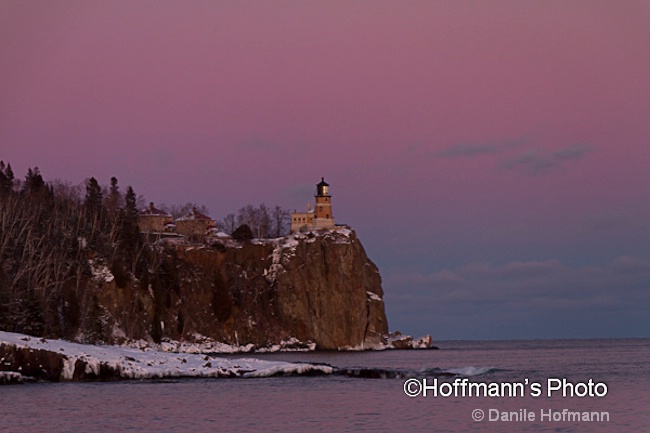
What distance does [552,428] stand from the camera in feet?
123

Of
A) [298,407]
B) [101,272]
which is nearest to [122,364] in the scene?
[298,407]

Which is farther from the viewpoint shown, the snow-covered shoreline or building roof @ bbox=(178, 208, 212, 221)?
building roof @ bbox=(178, 208, 212, 221)

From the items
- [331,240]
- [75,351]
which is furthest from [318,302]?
[75,351]

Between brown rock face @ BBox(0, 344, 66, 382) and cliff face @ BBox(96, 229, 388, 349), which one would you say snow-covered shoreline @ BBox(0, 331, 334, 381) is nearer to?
brown rock face @ BBox(0, 344, 66, 382)

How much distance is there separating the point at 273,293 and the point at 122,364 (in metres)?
93.2

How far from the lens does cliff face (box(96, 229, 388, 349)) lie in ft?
474

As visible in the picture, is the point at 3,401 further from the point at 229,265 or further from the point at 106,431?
the point at 229,265

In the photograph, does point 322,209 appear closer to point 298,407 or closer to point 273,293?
point 273,293

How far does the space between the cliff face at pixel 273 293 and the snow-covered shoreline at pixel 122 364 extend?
66222 mm

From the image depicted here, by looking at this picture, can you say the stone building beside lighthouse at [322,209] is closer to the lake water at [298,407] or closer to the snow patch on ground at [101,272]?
the snow patch on ground at [101,272]

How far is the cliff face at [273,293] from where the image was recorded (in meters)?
144

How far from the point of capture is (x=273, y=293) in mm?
157250

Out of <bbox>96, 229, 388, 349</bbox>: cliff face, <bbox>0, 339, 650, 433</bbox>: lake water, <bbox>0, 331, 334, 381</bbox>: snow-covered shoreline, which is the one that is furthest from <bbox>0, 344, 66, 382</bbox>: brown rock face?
<bbox>96, 229, 388, 349</bbox>: cliff face

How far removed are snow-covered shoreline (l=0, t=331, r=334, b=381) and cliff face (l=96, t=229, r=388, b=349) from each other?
66222 millimetres
